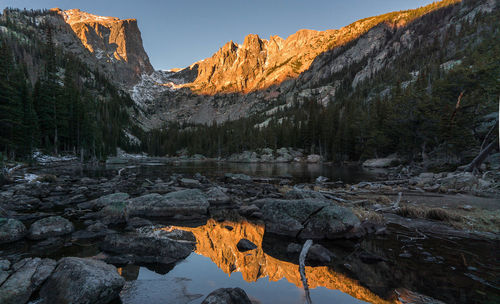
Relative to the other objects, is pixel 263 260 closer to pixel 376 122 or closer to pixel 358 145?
pixel 376 122

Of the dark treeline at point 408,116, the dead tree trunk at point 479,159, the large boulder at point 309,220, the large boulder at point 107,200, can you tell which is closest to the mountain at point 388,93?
the dark treeline at point 408,116

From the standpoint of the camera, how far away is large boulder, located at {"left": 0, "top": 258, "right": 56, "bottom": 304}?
177 inches

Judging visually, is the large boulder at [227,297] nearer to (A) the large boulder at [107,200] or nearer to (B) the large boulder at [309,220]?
(B) the large boulder at [309,220]

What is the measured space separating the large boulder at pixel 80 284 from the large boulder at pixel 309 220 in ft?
21.7

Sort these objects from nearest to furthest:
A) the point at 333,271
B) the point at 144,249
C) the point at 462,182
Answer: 1. the point at 333,271
2. the point at 144,249
3. the point at 462,182

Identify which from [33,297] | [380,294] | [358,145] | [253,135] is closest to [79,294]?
[33,297]

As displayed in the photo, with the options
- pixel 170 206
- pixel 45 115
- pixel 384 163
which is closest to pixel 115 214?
pixel 170 206

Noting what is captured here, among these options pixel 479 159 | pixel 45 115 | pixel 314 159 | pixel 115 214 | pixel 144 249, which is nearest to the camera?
pixel 144 249

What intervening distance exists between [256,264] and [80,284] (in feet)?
15.4

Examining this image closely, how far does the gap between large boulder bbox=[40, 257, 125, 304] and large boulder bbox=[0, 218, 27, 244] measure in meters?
5.08

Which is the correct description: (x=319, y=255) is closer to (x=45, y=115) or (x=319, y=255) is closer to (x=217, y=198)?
(x=217, y=198)

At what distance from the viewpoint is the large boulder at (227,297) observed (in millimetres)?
4434

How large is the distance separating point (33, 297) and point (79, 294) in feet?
3.76

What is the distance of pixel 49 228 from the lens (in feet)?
29.8
